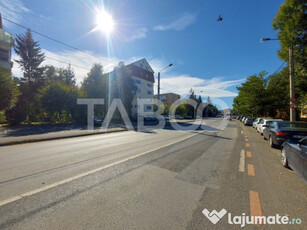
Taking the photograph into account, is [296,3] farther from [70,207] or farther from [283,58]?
[70,207]

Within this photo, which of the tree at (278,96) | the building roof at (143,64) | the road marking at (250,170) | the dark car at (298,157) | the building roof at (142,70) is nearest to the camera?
the dark car at (298,157)

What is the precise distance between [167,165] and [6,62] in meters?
29.5

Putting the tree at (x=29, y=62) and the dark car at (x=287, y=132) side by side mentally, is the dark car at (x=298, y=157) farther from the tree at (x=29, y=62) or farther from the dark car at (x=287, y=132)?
the tree at (x=29, y=62)

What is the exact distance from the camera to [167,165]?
4.57 m

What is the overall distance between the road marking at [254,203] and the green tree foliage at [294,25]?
1206cm

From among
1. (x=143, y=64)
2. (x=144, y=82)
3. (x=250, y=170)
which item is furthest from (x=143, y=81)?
(x=250, y=170)

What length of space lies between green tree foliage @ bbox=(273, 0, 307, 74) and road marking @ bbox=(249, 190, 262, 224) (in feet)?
39.6

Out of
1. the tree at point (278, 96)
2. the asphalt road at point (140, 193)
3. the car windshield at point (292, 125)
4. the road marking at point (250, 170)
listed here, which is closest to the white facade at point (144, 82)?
the tree at point (278, 96)

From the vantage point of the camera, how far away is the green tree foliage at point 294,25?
8.84 m

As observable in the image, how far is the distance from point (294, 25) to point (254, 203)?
40.9 ft

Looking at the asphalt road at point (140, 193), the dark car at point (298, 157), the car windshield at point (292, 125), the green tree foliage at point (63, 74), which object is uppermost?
the green tree foliage at point (63, 74)

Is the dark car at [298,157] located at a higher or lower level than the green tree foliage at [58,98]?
lower

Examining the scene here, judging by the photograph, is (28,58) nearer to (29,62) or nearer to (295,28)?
(29,62)

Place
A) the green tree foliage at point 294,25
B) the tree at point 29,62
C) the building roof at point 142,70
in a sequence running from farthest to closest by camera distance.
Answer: the building roof at point 142,70
the tree at point 29,62
the green tree foliage at point 294,25
